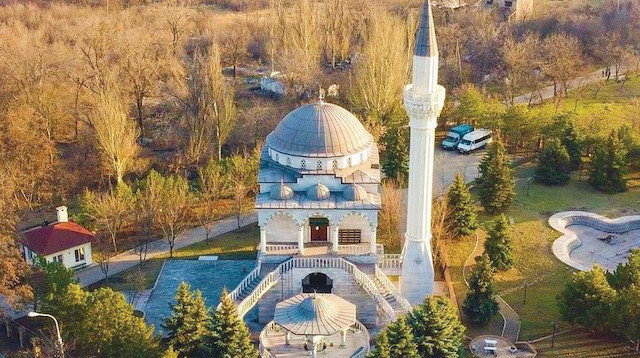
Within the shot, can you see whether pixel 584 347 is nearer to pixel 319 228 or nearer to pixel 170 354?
pixel 319 228

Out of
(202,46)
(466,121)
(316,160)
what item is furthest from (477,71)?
(316,160)

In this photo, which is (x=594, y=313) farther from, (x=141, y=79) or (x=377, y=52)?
(x=141, y=79)

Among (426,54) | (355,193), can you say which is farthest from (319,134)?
(426,54)

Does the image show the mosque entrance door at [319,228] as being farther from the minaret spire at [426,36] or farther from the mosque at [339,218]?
the minaret spire at [426,36]

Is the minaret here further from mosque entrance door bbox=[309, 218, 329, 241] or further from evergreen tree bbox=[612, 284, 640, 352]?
evergreen tree bbox=[612, 284, 640, 352]

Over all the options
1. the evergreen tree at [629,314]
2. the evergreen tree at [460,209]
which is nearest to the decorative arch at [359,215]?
the evergreen tree at [460,209]

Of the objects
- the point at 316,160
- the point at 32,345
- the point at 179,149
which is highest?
the point at 316,160

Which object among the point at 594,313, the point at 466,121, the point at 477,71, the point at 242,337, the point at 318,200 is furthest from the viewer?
the point at 477,71

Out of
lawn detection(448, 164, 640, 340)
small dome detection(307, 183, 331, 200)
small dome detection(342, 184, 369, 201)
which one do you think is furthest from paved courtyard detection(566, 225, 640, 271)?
small dome detection(307, 183, 331, 200)

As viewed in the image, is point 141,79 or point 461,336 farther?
point 141,79
